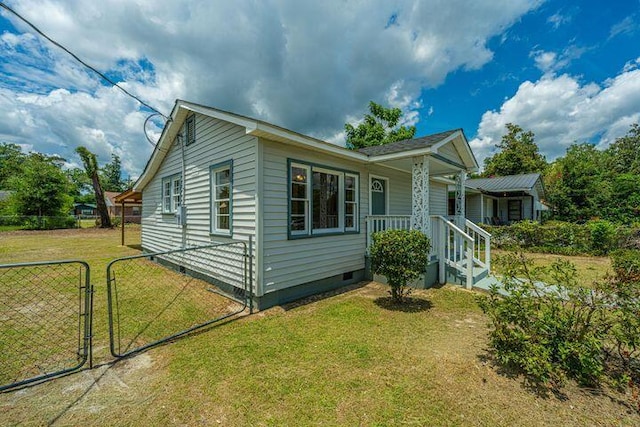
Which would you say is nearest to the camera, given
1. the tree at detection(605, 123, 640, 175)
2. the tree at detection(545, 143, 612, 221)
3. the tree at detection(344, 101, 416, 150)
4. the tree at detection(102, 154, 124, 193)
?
the tree at detection(545, 143, 612, 221)

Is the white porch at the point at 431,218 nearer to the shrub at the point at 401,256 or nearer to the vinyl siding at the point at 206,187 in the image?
the shrub at the point at 401,256

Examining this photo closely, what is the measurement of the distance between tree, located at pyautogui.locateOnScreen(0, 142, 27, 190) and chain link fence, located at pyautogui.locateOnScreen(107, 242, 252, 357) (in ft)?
184

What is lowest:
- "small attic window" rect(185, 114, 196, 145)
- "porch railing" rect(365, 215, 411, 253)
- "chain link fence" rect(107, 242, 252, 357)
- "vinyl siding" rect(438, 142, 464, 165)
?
"chain link fence" rect(107, 242, 252, 357)

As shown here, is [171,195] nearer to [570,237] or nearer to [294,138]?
[294,138]

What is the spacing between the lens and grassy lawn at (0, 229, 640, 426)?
7.39ft

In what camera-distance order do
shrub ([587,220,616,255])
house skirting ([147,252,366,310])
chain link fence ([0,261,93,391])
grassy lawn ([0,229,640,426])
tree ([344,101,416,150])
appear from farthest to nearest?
tree ([344,101,416,150]) < shrub ([587,220,616,255]) < house skirting ([147,252,366,310]) < chain link fence ([0,261,93,391]) < grassy lawn ([0,229,640,426])

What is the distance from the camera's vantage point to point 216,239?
6.00 metres

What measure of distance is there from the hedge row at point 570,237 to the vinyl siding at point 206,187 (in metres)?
9.85

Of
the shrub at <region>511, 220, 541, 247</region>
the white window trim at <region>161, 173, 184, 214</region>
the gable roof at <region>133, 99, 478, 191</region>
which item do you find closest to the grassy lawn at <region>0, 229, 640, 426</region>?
the gable roof at <region>133, 99, 478, 191</region>

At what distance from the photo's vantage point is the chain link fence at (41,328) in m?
2.88

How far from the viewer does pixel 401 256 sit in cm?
484

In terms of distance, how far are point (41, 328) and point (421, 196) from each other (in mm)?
7360

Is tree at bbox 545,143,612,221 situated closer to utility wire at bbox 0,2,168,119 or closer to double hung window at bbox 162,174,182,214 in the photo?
double hung window at bbox 162,174,182,214

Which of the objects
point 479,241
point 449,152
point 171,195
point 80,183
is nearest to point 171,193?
point 171,195
